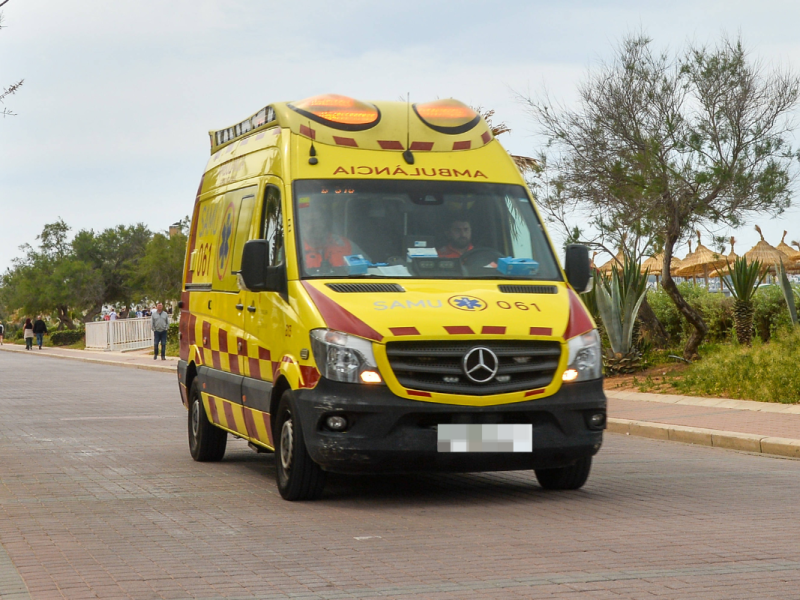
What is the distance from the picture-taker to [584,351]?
799 cm

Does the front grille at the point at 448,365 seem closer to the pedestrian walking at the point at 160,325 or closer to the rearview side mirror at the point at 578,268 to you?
the rearview side mirror at the point at 578,268

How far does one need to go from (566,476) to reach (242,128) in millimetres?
4249

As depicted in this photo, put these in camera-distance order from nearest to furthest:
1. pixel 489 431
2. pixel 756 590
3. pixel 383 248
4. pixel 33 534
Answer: pixel 756 590 → pixel 33 534 → pixel 489 431 → pixel 383 248

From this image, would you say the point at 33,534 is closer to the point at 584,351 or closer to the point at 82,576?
the point at 82,576

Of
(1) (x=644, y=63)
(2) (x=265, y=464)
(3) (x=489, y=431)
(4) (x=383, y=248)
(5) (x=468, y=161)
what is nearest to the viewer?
(3) (x=489, y=431)

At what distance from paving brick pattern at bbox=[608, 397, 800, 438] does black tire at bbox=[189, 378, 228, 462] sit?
17.6ft

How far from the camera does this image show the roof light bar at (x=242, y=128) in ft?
31.2

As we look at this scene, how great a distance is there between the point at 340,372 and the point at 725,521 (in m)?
2.65

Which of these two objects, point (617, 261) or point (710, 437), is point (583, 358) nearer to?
point (710, 437)

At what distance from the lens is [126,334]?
49.2 metres

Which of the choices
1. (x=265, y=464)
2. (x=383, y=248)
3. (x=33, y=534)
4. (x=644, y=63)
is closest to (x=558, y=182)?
(x=644, y=63)

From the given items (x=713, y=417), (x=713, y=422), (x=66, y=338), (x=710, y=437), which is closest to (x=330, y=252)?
(x=710, y=437)

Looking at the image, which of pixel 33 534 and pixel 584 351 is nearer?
pixel 33 534

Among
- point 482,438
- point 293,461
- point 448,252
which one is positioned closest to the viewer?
point 482,438
